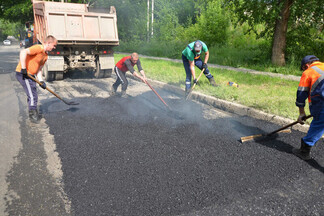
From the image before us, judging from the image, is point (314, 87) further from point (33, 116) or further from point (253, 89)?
point (33, 116)

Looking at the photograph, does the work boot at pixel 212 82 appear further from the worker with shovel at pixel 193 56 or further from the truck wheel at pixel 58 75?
the truck wheel at pixel 58 75

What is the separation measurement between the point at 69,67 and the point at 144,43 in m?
12.6

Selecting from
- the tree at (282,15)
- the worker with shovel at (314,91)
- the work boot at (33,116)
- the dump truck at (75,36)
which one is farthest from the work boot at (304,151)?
the dump truck at (75,36)

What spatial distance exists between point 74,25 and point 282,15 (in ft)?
24.5

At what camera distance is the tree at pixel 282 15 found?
9031 mm

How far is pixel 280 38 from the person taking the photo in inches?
391

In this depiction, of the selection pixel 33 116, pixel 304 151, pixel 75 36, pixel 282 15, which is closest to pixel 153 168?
pixel 304 151

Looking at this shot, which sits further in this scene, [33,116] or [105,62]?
[105,62]

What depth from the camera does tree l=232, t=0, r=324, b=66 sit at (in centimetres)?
903

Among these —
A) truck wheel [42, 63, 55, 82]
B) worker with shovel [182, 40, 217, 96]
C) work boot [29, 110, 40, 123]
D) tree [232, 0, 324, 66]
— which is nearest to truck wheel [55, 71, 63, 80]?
truck wheel [42, 63, 55, 82]

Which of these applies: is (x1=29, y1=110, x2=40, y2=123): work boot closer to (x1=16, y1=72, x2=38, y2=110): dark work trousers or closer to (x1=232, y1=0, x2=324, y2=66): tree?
(x1=16, y1=72, x2=38, y2=110): dark work trousers

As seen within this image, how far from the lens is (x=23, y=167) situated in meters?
3.31

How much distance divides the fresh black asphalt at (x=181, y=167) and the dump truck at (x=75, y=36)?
398 centimetres

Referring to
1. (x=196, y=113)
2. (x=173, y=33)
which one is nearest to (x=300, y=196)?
(x=196, y=113)
